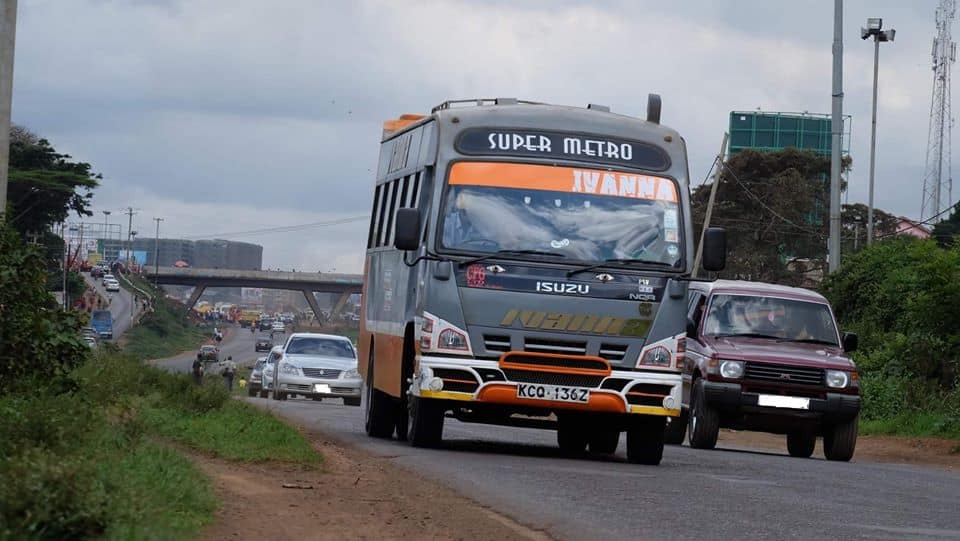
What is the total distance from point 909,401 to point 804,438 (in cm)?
771

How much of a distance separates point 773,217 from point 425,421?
4805 centimetres

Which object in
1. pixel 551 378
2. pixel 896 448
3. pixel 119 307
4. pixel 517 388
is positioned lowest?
pixel 896 448

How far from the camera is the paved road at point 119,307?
12046 centimetres

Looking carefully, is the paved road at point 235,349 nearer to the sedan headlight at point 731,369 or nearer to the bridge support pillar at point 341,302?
the bridge support pillar at point 341,302

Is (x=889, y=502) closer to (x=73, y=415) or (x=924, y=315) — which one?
(x=73, y=415)

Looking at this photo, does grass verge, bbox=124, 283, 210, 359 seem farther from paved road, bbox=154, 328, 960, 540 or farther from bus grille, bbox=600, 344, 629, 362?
bus grille, bbox=600, 344, 629, 362

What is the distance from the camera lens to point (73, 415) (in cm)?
1096

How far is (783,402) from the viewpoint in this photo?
1939 centimetres

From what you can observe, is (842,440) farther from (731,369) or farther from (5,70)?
(5,70)

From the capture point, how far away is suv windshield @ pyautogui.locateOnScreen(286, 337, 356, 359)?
3284 cm

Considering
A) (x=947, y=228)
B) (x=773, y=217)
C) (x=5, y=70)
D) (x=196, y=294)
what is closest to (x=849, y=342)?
(x=5, y=70)

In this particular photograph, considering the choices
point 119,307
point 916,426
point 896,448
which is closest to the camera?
point 896,448

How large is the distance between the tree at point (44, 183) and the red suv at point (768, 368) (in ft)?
230

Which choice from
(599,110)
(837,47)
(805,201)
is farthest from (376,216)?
(805,201)
